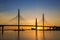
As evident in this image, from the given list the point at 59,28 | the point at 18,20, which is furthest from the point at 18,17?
the point at 59,28

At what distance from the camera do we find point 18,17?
2809 cm

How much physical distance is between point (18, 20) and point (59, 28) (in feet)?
53.1

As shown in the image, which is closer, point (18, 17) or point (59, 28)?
point (18, 17)

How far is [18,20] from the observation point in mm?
27312

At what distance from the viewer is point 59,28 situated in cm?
4091

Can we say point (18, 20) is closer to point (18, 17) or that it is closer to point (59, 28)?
point (18, 17)

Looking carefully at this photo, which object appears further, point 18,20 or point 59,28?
point 59,28

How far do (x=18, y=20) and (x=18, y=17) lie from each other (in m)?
0.92

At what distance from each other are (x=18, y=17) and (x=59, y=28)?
51.3 ft
